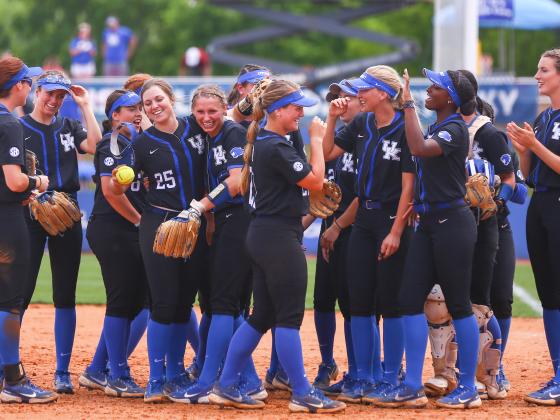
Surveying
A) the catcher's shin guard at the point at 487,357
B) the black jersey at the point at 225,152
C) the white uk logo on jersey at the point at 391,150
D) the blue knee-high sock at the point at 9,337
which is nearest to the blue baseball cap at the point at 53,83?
the black jersey at the point at 225,152

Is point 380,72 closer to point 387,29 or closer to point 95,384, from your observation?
point 95,384

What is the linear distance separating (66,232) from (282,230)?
1791 mm

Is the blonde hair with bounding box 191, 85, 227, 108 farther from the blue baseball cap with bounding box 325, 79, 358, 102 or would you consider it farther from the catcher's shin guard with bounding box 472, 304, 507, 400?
the catcher's shin guard with bounding box 472, 304, 507, 400

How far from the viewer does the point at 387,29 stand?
141 ft

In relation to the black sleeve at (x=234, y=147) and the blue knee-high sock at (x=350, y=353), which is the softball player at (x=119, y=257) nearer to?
the black sleeve at (x=234, y=147)

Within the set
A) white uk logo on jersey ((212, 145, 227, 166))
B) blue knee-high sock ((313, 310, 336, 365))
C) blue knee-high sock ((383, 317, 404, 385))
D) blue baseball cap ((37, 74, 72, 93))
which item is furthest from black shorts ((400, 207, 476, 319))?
blue baseball cap ((37, 74, 72, 93))

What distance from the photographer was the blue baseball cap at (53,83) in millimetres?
7500

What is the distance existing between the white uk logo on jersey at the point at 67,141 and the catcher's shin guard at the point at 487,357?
3.10 metres

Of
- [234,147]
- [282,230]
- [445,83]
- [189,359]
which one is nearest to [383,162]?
[445,83]

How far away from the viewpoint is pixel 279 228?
6.73 m

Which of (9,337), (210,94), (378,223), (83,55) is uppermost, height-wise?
(83,55)

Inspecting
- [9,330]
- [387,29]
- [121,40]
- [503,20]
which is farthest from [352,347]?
[387,29]

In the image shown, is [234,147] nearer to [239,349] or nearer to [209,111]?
[209,111]

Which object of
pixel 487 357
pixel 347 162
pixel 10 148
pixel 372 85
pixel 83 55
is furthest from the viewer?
pixel 83 55
